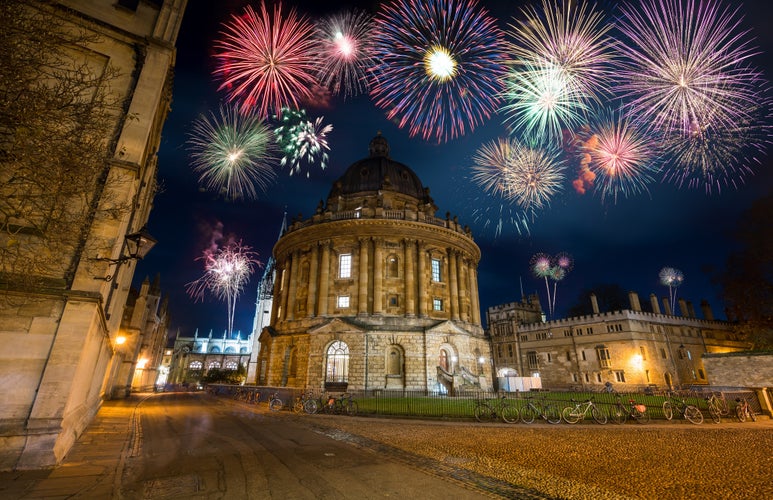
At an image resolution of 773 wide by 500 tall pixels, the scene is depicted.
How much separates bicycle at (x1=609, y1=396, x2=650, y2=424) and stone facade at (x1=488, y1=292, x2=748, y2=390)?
1144 inches

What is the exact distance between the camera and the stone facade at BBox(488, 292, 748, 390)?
40719 mm

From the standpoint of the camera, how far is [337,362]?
99.7 ft

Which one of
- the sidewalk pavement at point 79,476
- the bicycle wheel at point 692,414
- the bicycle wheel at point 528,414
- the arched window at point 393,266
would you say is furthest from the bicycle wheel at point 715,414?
the arched window at point 393,266

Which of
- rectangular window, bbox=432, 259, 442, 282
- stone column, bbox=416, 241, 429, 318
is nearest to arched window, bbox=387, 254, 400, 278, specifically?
stone column, bbox=416, 241, 429, 318

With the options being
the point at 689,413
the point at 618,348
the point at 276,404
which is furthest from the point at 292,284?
the point at 618,348

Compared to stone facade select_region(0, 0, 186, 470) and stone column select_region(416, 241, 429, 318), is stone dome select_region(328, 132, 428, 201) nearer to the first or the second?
stone column select_region(416, 241, 429, 318)

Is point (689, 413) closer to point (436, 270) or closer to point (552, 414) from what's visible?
point (552, 414)

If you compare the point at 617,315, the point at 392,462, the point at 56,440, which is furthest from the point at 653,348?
the point at 56,440

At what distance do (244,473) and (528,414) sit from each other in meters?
12.9

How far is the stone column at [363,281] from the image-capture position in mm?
32031

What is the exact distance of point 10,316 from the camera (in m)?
7.46

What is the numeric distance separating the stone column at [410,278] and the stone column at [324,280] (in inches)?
310

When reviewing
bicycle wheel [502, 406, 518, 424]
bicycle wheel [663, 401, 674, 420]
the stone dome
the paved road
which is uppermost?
the stone dome

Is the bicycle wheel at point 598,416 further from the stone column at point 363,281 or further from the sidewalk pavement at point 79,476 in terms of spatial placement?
the stone column at point 363,281
